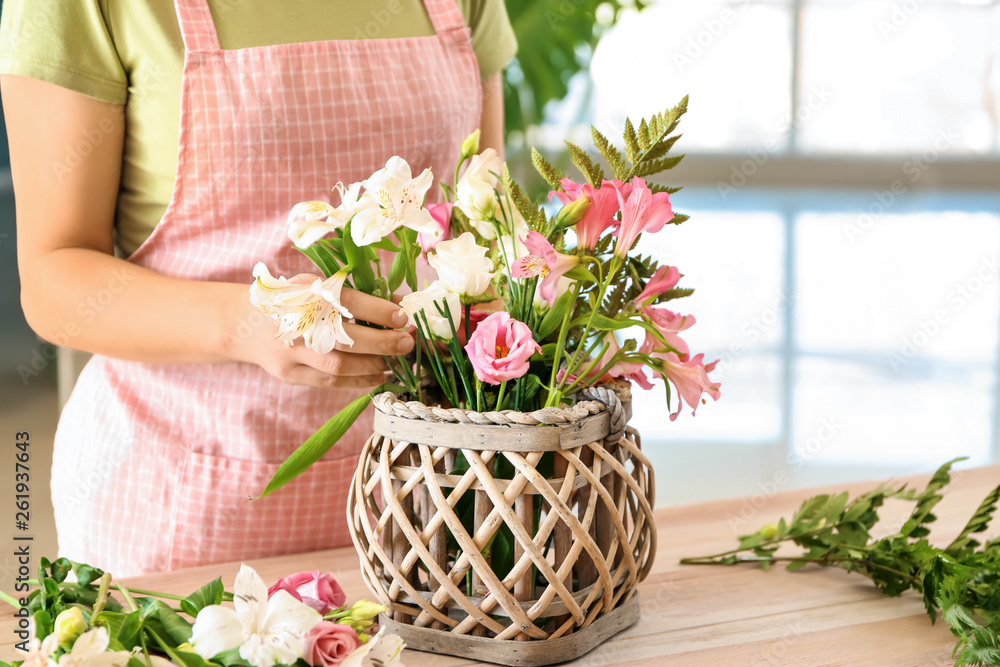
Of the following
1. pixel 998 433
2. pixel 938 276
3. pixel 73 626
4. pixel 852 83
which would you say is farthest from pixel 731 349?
pixel 73 626

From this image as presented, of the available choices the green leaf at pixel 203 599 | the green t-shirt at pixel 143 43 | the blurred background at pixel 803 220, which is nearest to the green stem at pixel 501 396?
the green leaf at pixel 203 599

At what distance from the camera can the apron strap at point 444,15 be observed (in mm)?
1033

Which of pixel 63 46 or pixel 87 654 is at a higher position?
pixel 63 46

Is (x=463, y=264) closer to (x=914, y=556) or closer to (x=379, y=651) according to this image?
(x=379, y=651)

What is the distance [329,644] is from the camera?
20.4 inches

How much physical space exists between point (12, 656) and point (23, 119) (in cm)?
49

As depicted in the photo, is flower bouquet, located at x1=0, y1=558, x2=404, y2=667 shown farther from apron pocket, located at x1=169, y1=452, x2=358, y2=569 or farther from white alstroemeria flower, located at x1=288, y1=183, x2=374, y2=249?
apron pocket, located at x1=169, y1=452, x2=358, y2=569

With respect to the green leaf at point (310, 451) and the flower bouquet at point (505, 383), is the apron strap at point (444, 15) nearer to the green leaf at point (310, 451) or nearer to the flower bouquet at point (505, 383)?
the flower bouquet at point (505, 383)

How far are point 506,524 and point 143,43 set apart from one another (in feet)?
1.95

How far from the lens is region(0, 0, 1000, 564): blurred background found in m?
2.31

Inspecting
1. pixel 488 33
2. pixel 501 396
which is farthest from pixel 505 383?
pixel 488 33

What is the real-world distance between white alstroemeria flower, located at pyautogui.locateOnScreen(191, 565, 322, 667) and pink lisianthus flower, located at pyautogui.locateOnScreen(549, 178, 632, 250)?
294 mm

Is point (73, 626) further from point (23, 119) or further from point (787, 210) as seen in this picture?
point (787, 210)

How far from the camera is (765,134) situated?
252 inches
